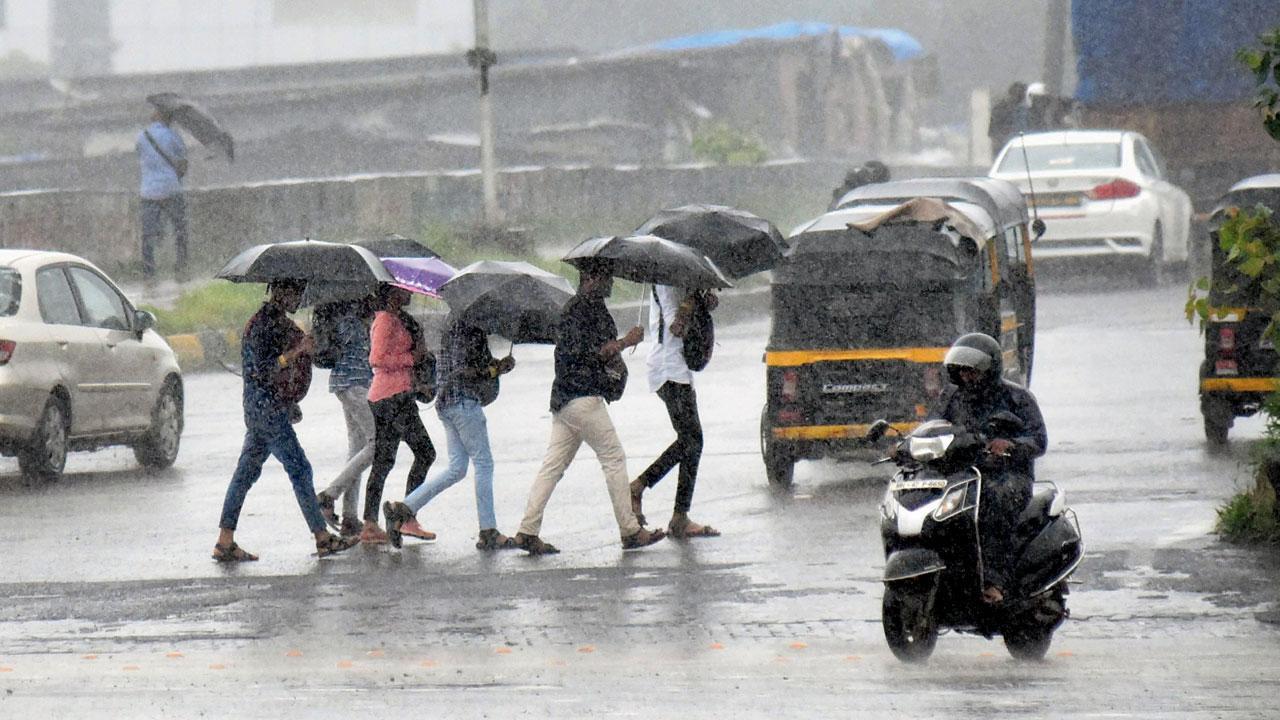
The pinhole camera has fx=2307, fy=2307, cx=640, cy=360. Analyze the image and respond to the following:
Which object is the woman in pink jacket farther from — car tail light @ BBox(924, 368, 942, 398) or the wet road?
car tail light @ BBox(924, 368, 942, 398)

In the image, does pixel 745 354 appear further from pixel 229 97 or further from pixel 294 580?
pixel 229 97

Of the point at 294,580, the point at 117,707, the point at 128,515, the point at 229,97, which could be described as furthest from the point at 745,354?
the point at 229,97

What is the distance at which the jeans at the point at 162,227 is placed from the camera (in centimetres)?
2459

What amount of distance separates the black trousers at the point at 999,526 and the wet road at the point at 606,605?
375mm

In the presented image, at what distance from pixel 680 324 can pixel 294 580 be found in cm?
251

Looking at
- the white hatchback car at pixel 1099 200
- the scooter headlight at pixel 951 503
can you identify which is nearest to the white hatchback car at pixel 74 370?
the scooter headlight at pixel 951 503

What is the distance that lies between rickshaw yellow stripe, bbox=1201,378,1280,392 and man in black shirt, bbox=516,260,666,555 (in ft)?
15.1

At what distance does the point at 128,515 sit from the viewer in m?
13.6

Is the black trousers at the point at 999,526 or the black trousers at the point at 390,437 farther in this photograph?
the black trousers at the point at 390,437

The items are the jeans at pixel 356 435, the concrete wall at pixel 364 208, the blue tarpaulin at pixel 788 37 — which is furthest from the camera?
the blue tarpaulin at pixel 788 37

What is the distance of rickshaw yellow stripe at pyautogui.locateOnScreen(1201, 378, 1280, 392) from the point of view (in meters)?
14.5

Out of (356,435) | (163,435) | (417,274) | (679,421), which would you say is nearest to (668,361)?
(679,421)

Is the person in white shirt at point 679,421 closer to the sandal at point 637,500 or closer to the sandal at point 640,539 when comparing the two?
the sandal at point 637,500

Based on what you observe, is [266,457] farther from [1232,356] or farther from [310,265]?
[1232,356]
